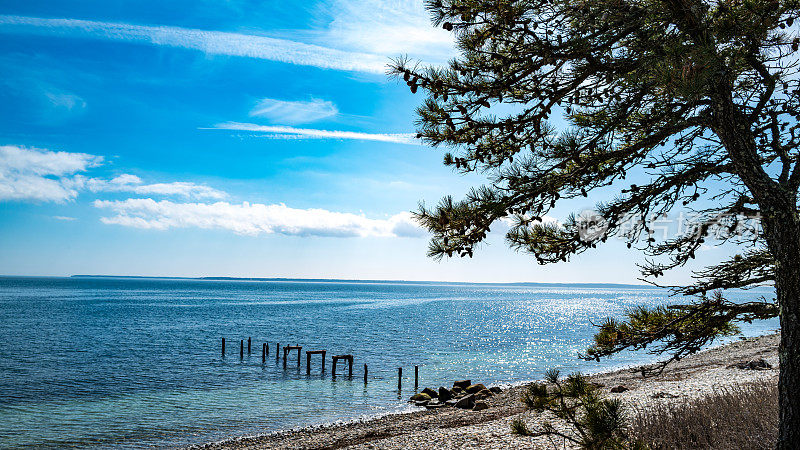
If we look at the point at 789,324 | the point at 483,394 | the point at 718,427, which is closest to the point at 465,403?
the point at 483,394

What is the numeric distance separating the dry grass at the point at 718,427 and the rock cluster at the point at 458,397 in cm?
1284

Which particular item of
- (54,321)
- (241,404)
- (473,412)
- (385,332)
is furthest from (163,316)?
(473,412)

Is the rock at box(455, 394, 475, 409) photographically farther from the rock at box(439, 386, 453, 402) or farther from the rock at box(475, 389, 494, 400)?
the rock at box(439, 386, 453, 402)

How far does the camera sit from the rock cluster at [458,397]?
73.3 ft

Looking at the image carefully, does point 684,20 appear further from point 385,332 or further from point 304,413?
point 385,332

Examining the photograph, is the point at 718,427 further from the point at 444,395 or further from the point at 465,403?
the point at 444,395

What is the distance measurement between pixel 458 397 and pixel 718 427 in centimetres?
1707

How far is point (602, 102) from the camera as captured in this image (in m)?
5.99

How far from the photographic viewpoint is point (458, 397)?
24359mm

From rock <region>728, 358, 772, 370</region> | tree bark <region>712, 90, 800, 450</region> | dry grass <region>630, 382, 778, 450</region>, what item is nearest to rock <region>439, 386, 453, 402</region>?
dry grass <region>630, 382, 778, 450</region>

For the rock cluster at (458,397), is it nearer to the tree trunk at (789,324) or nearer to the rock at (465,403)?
the rock at (465,403)

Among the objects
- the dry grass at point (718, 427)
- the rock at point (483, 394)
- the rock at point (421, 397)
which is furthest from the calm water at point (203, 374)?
the dry grass at point (718, 427)

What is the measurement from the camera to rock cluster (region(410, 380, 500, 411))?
22.3m

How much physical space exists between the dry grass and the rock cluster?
12844mm
